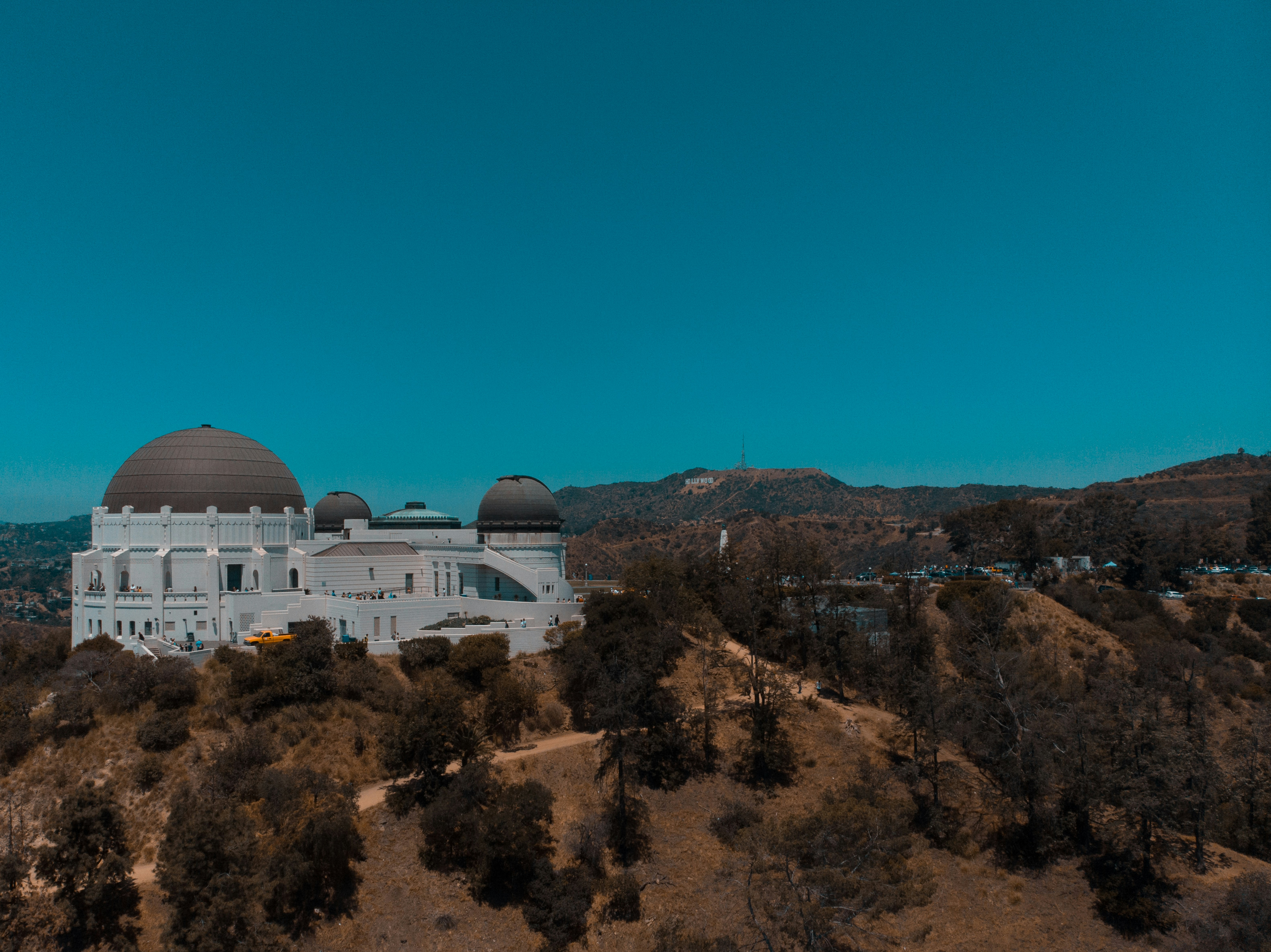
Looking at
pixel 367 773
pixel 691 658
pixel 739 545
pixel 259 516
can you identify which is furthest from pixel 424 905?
pixel 739 545

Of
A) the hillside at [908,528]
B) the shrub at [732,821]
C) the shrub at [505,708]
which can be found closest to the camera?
the shrub at [732,821]

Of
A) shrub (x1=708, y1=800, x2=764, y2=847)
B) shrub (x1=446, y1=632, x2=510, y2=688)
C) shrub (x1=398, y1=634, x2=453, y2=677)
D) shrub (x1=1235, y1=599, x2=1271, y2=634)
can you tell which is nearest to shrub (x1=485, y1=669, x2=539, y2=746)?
shrub (x1=446, y1=632, x2=510, y2=688)

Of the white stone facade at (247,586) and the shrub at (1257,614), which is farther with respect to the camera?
the shrub at (1257,614)

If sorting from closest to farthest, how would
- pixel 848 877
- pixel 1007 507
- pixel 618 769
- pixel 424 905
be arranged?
pixel 848 877, pixel 424 905, pixel 618 769, pixel 1007 507

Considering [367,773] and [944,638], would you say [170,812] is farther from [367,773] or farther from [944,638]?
[944,638]

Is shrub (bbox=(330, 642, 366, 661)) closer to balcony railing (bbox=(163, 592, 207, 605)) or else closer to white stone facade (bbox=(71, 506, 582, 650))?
white stone facade (bbox=(71, 506, 582, 650))

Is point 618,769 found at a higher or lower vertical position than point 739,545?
lower

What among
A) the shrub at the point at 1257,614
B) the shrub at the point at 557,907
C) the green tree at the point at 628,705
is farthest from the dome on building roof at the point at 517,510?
the shrub at the point at 1257,614

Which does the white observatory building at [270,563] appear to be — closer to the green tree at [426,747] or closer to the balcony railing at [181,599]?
the balcony railing at [181,599]
